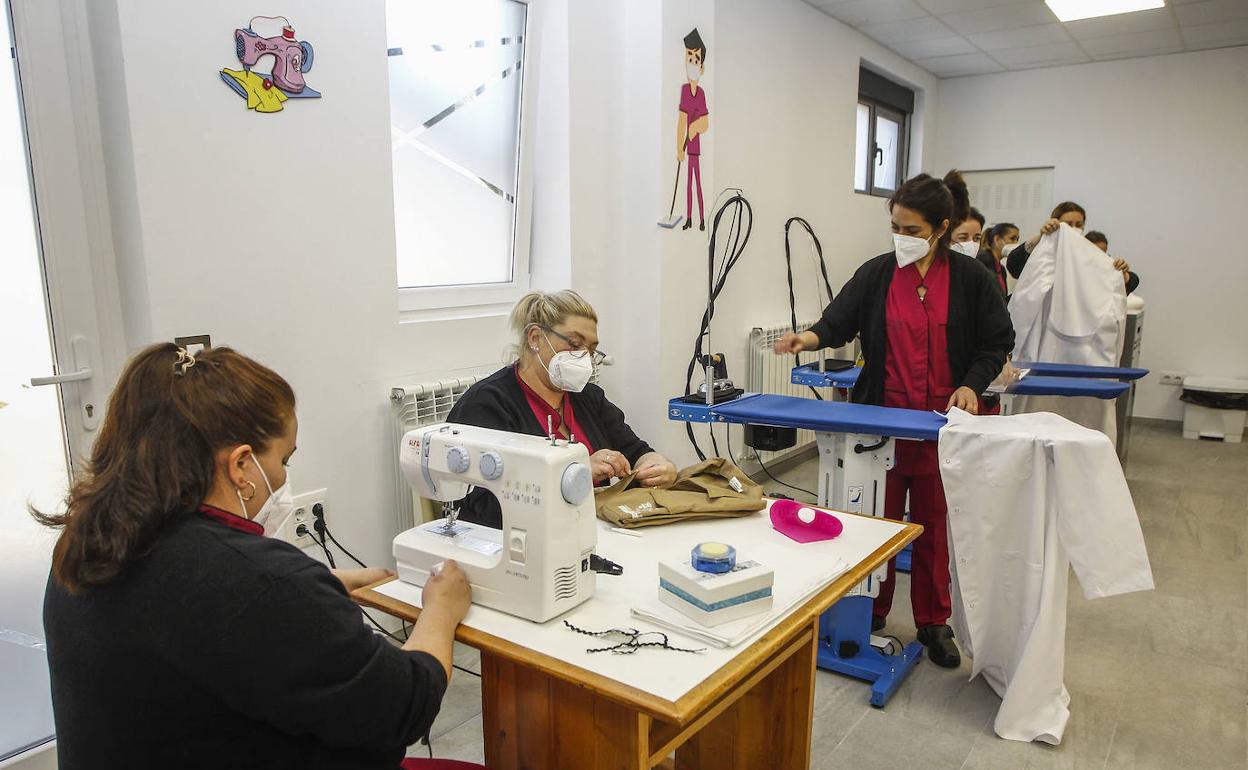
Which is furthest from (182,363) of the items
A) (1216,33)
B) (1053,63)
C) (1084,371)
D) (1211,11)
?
(1053,63)

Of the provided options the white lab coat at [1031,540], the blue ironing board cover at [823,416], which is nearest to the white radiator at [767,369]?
the blue ironing board cover at [823,416]

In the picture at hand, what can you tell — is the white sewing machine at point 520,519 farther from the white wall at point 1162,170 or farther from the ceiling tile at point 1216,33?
the white wall at point 1162,170

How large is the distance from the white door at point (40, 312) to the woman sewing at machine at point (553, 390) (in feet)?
2.87

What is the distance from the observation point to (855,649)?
2.52 m

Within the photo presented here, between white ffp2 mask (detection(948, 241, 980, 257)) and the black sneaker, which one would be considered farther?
white ffp2 mask (detection(948, 241, 980, 257))

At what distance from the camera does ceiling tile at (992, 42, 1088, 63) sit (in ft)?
18.1

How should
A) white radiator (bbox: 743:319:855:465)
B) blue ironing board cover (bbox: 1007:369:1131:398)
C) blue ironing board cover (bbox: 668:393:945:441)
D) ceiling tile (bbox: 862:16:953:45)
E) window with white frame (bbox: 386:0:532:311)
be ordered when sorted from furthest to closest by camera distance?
ceiling tile (bbox: 862:16:953:45), white radiator (bbox: 743:319:855:465), blue ironing board cover (bbox: 1007:369:1131:398), window with white frame (bbox: 386:0:532:311), blue ironing board cover (bbox: 668:393:945:441)

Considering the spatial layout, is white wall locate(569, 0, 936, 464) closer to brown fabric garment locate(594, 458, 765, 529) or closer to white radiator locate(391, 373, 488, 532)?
white radiator locate(391, 373, 488, 532)

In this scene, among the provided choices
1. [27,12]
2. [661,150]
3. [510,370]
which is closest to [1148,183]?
[661,150]

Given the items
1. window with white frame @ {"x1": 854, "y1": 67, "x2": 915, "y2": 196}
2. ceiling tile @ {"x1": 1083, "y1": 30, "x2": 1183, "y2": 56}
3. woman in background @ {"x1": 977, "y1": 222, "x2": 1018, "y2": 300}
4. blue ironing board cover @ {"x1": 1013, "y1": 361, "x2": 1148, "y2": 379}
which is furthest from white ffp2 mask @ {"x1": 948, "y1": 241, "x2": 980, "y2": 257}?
ceiling tile @ {"x1": 1083, "y1": 30, "x2": 1183, "y2": 56}

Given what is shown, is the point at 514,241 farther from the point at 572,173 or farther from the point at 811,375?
the point at 811,375

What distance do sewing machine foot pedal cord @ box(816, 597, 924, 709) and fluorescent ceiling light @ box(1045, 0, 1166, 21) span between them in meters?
3.80

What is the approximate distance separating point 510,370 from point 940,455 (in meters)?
1.11

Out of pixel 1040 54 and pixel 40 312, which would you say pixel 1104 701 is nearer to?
pixel 40 312
